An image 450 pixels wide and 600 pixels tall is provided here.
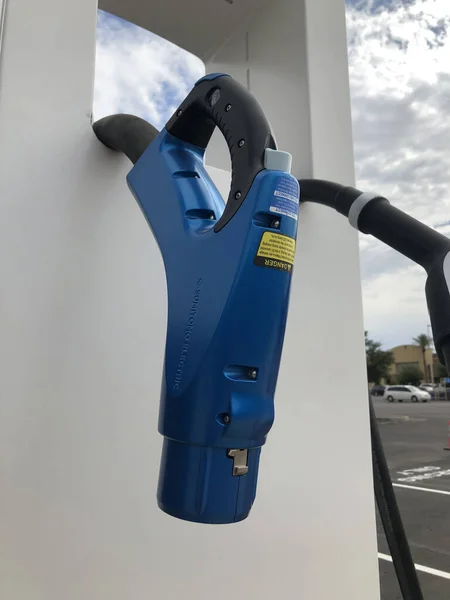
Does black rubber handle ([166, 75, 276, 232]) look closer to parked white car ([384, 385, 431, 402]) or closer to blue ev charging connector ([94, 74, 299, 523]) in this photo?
blue ev charging connector ([94, 74, 299, 523])

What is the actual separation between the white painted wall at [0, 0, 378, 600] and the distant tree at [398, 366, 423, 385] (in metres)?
38.1

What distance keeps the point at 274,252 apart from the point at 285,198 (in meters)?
0.07

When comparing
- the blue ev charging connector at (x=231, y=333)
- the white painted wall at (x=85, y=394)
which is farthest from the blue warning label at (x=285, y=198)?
the white painted wall at (x=85, y=394)

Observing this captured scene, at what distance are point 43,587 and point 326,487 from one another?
0.77 metres

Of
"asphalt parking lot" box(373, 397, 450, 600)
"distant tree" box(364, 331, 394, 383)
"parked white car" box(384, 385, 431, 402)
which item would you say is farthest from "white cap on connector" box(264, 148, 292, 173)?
"distant tree" box(364, 331, 394, 383)

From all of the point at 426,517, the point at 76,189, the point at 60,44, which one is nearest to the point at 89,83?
the point at 60,44

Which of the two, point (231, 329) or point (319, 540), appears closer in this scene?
point (231, 329)

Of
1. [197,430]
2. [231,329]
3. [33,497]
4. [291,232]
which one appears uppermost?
[291,232]

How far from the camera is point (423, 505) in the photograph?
194 inches

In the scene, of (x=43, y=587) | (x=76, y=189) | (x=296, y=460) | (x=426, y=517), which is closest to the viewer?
(x=43, y=587)

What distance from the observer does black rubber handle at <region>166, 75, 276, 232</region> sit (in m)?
0.67

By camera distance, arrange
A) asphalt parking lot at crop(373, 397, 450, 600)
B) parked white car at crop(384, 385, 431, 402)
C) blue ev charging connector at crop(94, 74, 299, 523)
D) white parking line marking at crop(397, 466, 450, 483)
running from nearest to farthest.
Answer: blue ev charging connector at crop(94, 74, 299, 523) → asphalt parking lot at crop(373, 397, 450, 600) → white parking line marking at crop(397, 466, 450, 483) → parked white car at crop(384, 385, 431, 402)

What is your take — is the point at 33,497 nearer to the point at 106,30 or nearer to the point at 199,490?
the point at 199,490

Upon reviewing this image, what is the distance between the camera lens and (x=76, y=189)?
111 cm
